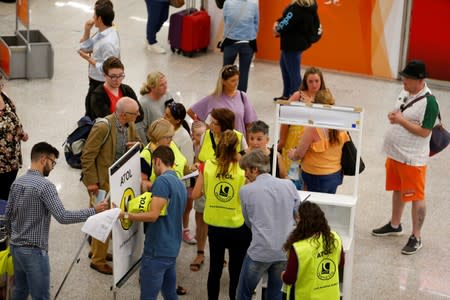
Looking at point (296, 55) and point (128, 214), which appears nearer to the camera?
point (128, 214)

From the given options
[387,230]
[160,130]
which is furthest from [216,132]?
[387,230]

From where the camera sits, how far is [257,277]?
258 inches

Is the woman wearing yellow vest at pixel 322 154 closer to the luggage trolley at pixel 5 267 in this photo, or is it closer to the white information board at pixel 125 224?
the white information board at pixel 125 224

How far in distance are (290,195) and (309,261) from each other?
2.09 feet

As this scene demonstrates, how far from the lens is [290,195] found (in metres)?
6.39

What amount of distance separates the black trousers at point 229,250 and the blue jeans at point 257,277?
293 mm

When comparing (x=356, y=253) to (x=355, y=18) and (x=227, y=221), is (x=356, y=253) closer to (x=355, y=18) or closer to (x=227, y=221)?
(x=227, y=221)

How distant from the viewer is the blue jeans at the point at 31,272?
645 cm

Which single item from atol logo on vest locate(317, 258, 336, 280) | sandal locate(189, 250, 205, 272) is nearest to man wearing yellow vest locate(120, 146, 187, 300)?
atol logo on vest locate(317, 258, 336, 280)

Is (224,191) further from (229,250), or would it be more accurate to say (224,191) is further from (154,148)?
(154,148)

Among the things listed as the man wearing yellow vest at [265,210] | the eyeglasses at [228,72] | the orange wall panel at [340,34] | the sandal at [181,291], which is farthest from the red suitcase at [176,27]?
the man wearing yellow vest at [265,210]

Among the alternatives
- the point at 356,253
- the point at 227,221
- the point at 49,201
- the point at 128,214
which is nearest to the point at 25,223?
the point at 49,201

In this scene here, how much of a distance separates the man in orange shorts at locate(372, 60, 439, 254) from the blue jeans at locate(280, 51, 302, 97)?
11.0 ft

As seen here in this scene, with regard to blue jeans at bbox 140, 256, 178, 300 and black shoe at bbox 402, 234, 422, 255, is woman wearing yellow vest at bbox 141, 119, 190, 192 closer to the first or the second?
blue jeans at bbox 140, 256, 178, 300
